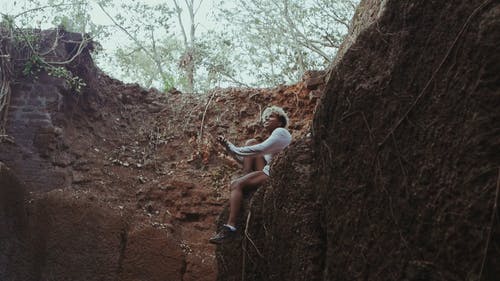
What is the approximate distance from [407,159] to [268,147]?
2930mm

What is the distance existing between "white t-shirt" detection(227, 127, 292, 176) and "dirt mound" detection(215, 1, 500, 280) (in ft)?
4.73

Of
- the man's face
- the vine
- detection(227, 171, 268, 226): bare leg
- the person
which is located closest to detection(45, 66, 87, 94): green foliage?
the vine

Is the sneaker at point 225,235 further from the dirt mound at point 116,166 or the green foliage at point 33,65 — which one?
the green foliage at point 33,65

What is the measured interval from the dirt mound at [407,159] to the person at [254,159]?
47.2 inches

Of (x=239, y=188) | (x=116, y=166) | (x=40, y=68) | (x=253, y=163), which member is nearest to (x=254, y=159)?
(x=253, y=163)

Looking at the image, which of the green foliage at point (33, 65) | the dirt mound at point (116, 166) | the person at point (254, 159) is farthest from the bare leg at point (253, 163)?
the green foliage at point (33, 65)

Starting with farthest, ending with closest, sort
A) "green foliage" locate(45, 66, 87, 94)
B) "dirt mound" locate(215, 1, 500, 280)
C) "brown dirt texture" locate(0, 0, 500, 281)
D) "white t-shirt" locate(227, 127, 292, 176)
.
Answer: "green foliage" locate(45, 66, 87, 94) < "white t-shirt" locate(227, 127, 292, 176) < "brown dirt texture" locate(0, 0, 500, 281) < "dirt mound" locate(215, 1, 500, 280)

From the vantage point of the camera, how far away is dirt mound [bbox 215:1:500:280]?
262 cm

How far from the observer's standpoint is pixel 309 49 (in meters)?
17.1

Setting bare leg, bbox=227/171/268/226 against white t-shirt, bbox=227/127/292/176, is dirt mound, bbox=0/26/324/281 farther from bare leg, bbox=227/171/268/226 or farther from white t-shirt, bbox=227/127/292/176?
white t-shirt, bbox=227/127/292/176

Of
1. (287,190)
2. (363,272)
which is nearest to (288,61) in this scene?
(287,190)

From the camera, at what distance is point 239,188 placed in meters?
5.91

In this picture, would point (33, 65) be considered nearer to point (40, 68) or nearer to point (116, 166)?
point (40, 68)

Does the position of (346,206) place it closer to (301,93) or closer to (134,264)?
(134,264)
